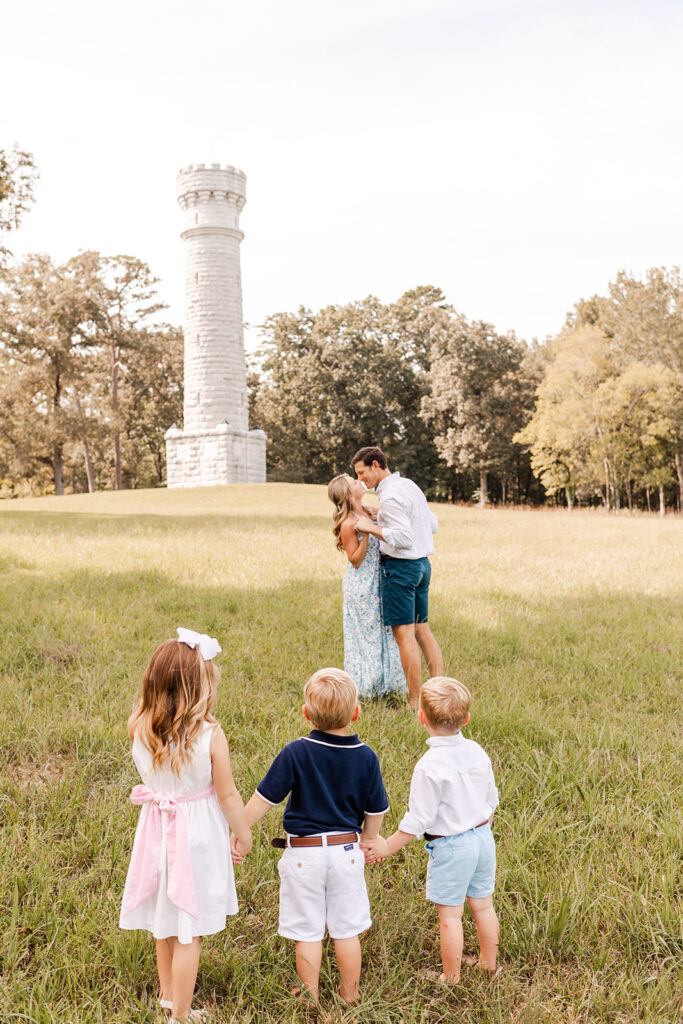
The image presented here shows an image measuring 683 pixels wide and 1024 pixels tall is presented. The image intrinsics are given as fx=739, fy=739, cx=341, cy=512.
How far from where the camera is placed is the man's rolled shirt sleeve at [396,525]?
208 inches

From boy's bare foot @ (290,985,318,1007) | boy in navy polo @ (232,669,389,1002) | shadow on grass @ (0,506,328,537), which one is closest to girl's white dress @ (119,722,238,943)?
boy in navy polo @ (232,669,389,1002)

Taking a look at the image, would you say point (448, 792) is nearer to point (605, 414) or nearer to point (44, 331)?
point (605, 414)

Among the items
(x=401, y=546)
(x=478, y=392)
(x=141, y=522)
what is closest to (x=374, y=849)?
(x=401, y=546)

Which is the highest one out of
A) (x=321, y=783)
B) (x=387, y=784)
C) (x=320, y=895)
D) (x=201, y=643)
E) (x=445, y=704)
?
(x=201, y=643)

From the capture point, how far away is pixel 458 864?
8.45 feet

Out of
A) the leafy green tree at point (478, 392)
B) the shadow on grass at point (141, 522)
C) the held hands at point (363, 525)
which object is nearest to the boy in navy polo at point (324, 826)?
the held hands at point (363, 525)

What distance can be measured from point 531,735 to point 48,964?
2.93 metres

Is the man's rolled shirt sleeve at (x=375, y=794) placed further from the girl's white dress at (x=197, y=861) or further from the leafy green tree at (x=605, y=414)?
the leafy green tree at (x=605, y=414)

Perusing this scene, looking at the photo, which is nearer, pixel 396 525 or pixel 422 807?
pixel 422 807

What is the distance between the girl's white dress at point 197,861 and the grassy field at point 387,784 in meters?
0.31

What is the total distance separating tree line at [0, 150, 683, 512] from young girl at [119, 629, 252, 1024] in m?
37.9

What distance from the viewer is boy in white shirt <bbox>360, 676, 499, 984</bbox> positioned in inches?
102

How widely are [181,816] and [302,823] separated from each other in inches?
15.9

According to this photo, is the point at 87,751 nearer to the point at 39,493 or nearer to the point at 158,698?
the point at 158,698
